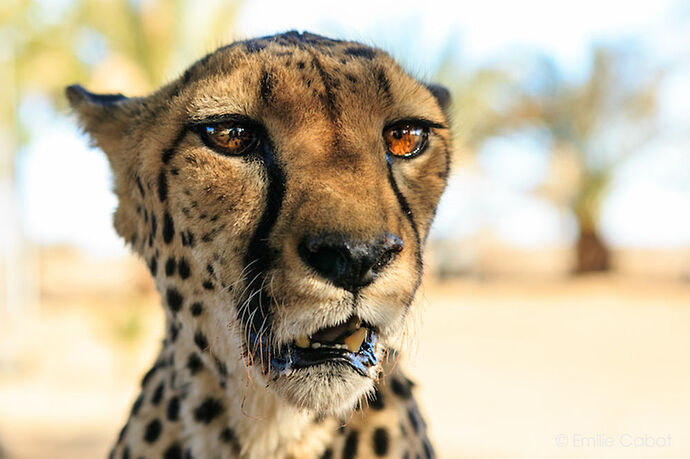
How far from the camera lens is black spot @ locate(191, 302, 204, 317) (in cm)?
161

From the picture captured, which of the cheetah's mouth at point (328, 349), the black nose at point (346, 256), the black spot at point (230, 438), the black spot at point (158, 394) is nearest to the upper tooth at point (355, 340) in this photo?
the cheetah's mouth at point (328, 349)

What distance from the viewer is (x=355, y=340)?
141 centimetres

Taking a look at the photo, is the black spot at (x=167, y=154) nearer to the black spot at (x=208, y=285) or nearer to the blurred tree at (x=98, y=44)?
the black spot at (x=208, y=285)

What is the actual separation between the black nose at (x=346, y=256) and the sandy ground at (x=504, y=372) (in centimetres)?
377

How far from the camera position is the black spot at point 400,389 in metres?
1.77

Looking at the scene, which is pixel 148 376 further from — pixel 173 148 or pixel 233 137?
pixel 233 137

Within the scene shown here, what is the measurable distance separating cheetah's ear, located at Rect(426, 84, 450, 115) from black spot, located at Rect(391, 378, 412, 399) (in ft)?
2.64

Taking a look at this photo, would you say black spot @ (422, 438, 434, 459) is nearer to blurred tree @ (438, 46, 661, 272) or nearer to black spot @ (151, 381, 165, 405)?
black spot @ (151, 381, 165, 405)

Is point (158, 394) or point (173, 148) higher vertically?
point (173, 148)

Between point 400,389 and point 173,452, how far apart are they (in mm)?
595

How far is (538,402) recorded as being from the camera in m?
8.23

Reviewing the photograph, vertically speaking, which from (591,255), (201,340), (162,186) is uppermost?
(162,186)

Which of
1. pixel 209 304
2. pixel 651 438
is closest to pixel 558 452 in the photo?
pixel 651 438

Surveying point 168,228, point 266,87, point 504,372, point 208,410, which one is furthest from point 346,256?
point 504,372
